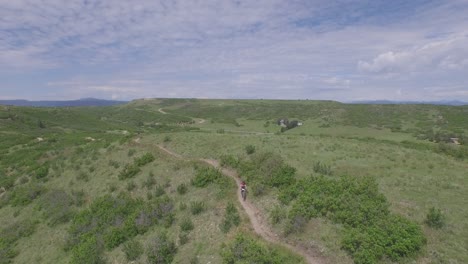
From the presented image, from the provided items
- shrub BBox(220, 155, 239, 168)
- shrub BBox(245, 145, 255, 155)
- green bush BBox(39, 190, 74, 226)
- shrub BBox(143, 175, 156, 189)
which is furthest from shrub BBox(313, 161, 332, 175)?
green bush BBox(39, 190, 74, 226)

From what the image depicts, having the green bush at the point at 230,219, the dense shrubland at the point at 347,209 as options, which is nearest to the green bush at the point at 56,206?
the green bush at the point at 230,219

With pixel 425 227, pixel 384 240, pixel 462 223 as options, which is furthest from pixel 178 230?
pixel 462 223

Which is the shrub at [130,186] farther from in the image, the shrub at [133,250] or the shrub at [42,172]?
the shrub at [42,172]

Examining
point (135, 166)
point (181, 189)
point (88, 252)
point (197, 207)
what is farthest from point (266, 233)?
point (135, 166)

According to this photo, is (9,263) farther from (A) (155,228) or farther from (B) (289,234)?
(B) (289,234)

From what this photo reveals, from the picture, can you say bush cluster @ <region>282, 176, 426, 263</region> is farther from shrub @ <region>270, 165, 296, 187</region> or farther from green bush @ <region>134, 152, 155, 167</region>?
green bush @ <region>134, 152, 155, 167</region>

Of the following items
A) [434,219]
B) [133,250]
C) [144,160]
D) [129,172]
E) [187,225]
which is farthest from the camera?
[144,160]

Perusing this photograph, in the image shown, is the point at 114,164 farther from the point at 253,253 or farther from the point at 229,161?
the point at 253,253
